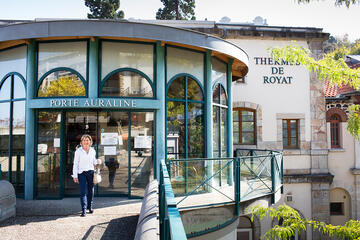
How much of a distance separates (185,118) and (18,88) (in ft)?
15.3

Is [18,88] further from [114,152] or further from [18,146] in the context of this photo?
[114,152]

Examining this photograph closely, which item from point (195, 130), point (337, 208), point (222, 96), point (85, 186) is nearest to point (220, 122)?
point (222, 96)

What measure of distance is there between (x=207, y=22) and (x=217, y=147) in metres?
9.08

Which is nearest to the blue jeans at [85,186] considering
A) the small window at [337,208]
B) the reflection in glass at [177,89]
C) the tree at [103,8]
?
the reflection in glass at [177,89]

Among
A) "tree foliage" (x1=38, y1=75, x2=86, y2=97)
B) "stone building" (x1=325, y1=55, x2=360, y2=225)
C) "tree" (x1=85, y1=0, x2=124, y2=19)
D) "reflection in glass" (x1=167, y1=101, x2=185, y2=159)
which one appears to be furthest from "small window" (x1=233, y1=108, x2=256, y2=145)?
"tree" (x1=85, y1=0, x2=124, y2=19)

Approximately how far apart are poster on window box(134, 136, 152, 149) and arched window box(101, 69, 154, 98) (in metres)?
1.12

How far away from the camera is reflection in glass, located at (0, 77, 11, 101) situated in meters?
8.52

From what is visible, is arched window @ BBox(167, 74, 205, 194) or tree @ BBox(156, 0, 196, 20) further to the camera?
tree @ BBox(156, 0, 196, 20)

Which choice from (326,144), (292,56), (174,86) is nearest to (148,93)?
(174,86)

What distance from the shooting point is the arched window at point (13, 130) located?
816cm

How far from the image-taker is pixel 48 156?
26.0 feet

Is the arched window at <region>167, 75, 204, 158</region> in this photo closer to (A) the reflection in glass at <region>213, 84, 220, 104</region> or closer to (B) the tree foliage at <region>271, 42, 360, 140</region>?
(A) the reflection in glass at <region>213, 84, 220, 104</region>

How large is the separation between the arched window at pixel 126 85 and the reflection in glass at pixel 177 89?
60cm

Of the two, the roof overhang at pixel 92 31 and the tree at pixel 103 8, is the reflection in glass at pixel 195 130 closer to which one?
the roof overhang at pixel 92 31
